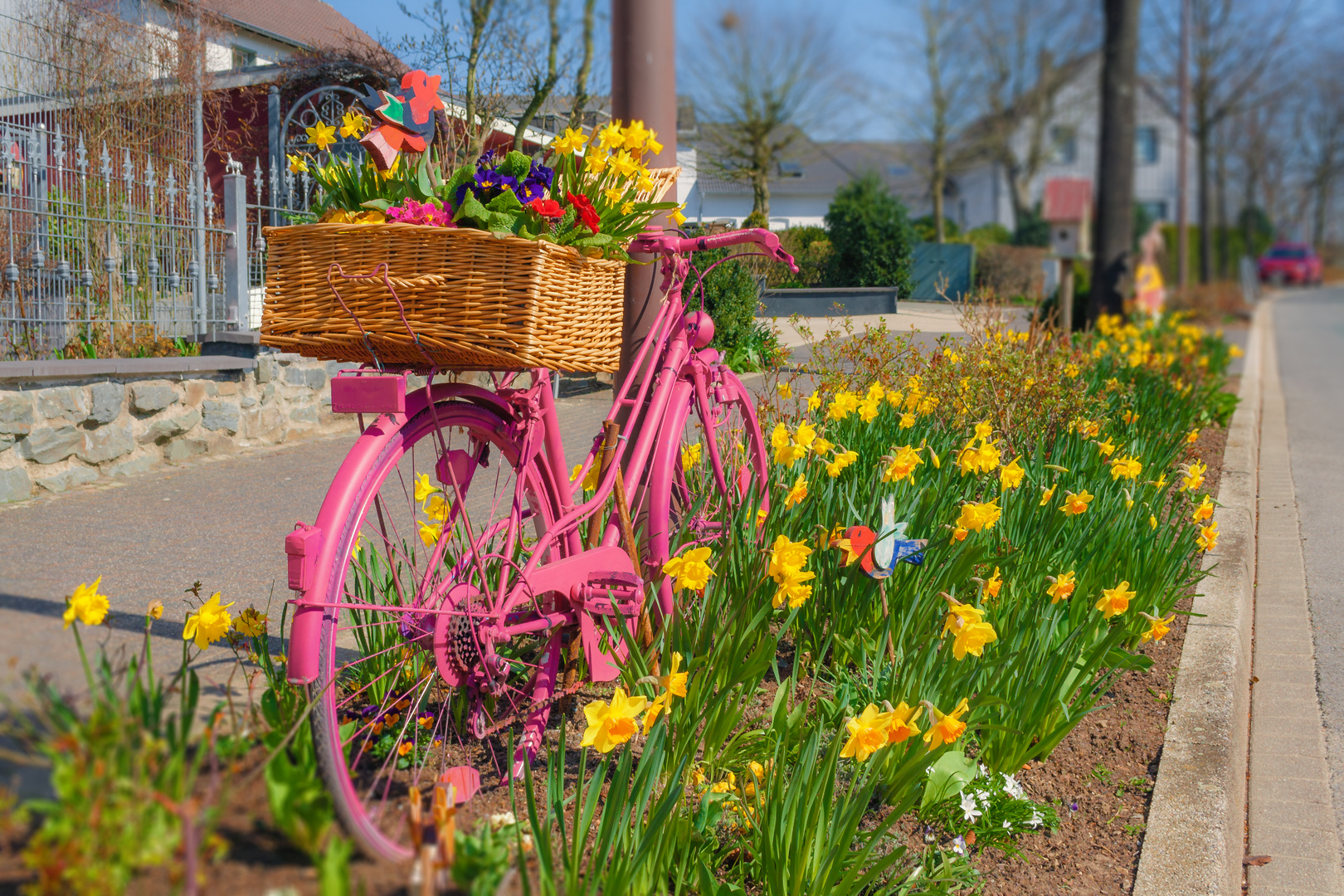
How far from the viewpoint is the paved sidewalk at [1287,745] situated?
2311 millimetres

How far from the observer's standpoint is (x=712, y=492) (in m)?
2.89

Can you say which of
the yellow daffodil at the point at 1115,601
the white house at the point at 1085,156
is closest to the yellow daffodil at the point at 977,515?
the yellow daffodil at the point at 1115,601

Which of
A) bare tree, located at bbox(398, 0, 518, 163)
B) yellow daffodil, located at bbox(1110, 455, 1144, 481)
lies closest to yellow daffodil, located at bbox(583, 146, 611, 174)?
bare tree, located at bbox(398, 0, 518, 163)

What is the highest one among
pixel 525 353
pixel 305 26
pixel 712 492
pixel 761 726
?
pixel 305 26

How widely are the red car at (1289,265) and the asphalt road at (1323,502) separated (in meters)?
39.9

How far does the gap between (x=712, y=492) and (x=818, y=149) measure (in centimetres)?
281

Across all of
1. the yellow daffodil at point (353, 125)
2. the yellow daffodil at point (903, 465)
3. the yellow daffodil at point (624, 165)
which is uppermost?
the yellow daffodil at point (353, 125)

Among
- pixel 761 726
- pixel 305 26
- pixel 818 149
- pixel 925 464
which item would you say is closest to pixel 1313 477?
pixel 818 149

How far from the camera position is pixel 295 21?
10.2ft

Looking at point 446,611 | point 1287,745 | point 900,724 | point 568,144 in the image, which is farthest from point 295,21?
point 1287,745

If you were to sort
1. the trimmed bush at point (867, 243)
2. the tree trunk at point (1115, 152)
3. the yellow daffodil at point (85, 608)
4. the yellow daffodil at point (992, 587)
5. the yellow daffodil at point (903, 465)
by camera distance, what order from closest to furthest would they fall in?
1. the yellow daffodil at point (85, 608)
2. the yellow daffodil at point (992, 587)
3. the yellow daffodil at point (903, 465)
4. the trimmed bush at point (867, 243)
5. the tree trunk at point (1115, 152)

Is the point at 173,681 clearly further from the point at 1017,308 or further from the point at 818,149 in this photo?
the point at 1017,308

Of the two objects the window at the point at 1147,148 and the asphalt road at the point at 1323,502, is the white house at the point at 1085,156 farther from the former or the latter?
the asphalt road at the point at 1323,502

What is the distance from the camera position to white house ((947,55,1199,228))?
37656 mm
